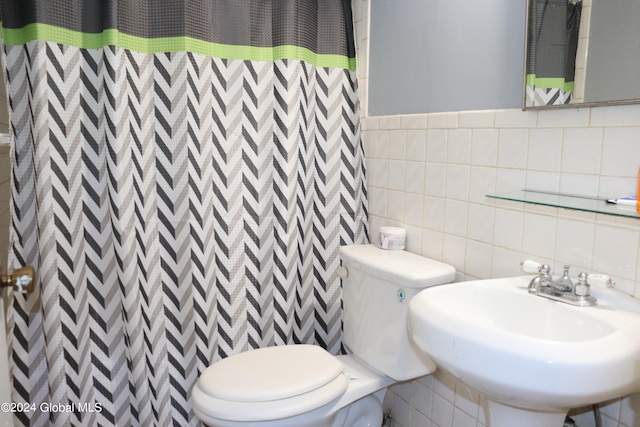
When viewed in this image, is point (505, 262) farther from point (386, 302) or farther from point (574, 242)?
point (386, 302)

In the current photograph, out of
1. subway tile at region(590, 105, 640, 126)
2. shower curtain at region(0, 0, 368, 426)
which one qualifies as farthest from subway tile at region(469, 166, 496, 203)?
shower curtain at region(0, 0, 368, 426)

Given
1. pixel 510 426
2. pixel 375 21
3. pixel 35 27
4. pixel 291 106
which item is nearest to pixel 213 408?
pixel 510 426

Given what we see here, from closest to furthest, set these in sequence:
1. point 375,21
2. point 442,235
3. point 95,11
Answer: point 95,11 < point 442,235 < point 375,21

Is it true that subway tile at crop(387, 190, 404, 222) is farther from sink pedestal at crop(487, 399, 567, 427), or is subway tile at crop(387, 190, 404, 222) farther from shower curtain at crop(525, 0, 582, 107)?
sink pedestal at crop(487, 399, 567, 427)

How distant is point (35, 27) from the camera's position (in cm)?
135

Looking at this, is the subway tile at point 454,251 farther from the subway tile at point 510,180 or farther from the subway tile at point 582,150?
the subway tile at point 582,150

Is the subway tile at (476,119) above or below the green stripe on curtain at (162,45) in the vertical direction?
below

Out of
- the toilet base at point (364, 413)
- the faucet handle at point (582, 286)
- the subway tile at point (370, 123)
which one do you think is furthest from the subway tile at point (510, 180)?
the toilet base at point (364, 413)

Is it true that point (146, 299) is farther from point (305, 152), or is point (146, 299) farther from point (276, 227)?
point (305, 152)

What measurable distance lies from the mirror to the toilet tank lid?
1.72 ft

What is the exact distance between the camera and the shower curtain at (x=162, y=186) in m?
1.42

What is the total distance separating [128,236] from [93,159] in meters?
0.26

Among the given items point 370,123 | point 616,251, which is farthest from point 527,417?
point 370,123

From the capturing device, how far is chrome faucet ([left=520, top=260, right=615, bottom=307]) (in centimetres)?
105
